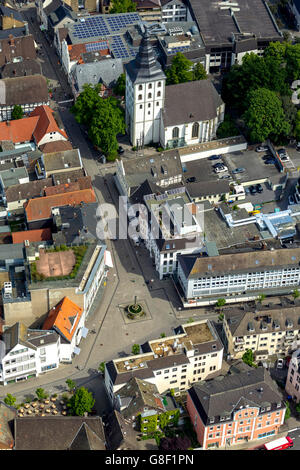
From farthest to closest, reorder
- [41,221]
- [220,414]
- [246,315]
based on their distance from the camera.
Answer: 1. [41,221]
2. [246,315]
3. [220,414]

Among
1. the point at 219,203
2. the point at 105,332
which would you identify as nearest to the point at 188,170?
the point at 219,203

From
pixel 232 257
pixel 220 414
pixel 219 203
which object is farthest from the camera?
pixel 219 203

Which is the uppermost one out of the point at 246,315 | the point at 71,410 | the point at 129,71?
the point at 129,71

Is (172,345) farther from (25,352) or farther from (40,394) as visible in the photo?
(25,352)

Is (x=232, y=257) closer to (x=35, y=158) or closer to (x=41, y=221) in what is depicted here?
(x=41, y=221)

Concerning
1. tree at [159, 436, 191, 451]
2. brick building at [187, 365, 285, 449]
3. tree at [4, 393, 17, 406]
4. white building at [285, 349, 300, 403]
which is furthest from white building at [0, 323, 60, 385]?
white building at [285, 349, 300, 403]

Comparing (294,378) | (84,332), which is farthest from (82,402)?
(294,378)
